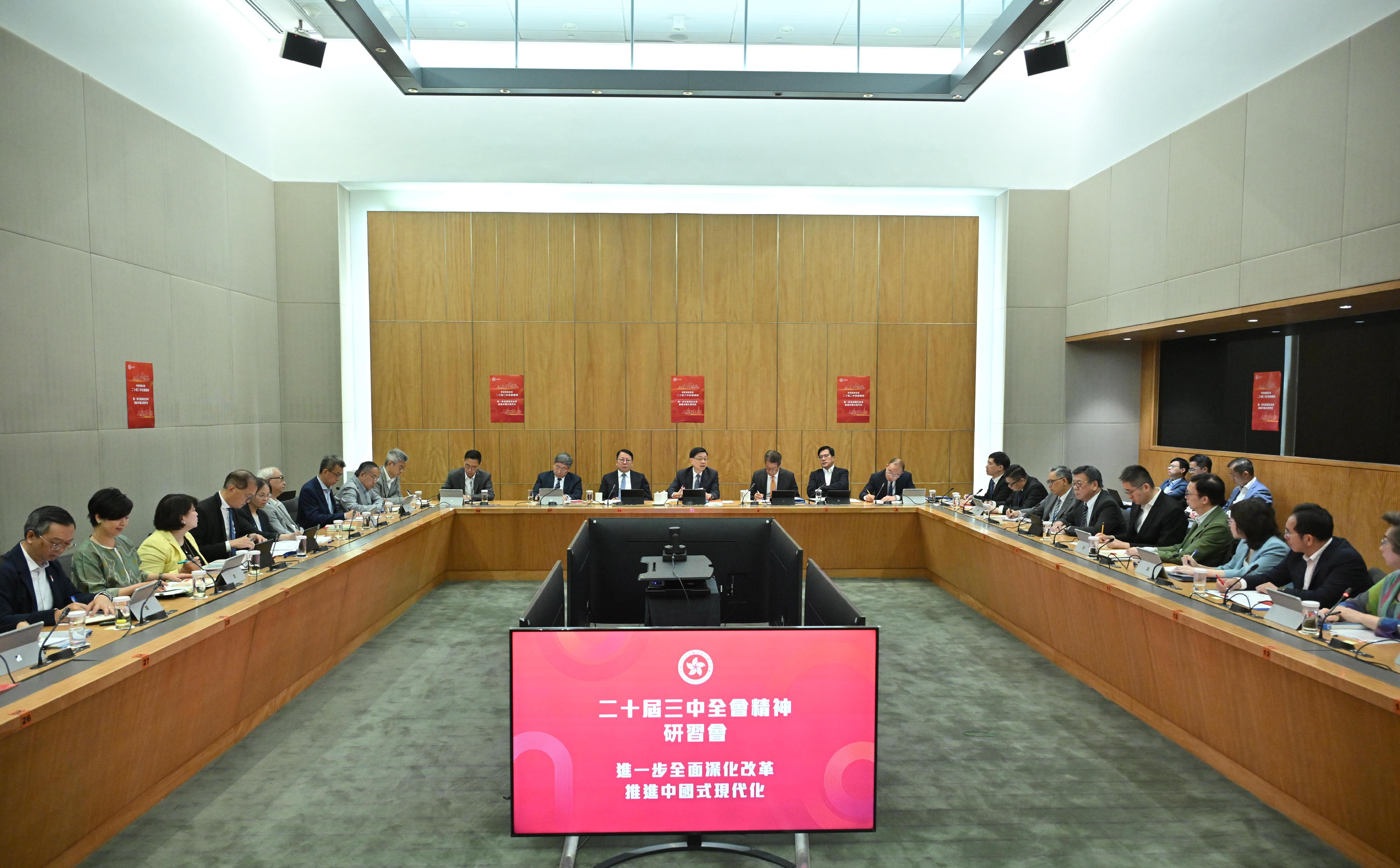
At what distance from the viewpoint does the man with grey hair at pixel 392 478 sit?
6.52 metres

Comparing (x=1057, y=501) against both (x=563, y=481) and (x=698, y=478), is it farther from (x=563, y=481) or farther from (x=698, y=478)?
(x=563, y=481)

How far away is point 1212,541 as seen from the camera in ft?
14.0

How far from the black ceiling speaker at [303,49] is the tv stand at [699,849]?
618 cm

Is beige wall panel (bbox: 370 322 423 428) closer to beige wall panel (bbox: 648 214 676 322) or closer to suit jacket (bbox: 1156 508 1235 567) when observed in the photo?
beige wall panel (bbox: 648 214 676 322)

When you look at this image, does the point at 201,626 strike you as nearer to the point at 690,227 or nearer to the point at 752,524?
the point at 752,524

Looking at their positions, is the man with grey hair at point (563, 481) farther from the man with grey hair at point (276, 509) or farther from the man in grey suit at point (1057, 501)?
the man in grey suit at point (1057, 501)

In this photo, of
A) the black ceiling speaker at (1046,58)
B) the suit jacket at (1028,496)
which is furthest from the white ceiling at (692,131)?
the suit jacket at (1028,496)

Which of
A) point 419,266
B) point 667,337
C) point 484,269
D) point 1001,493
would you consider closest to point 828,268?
point 667,337

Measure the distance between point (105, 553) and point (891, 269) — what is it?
24.1ft

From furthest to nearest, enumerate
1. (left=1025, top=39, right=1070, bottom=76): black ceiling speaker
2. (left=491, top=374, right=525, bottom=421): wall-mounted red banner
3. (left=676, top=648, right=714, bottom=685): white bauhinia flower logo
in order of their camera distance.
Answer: (left=491, top=374, right=525, bottom=421): wall-mounted red banner < (left=1025, top=39, right=1070, bottom=76): black ceiling speaker < (left=676, top=648, right=714, bottom=685): white bauhinia flower logo

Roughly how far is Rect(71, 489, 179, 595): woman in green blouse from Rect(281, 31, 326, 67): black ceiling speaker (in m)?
4.11

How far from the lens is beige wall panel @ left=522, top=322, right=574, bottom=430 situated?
26.3 ft

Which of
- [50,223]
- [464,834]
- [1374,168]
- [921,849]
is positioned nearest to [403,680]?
[464,834]

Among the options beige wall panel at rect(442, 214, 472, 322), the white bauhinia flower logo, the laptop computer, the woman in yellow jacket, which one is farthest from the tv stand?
beige wall panel at rect(442, 214, 472, 322)
